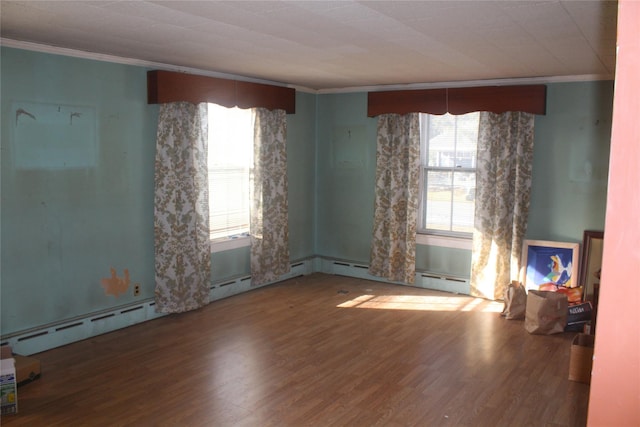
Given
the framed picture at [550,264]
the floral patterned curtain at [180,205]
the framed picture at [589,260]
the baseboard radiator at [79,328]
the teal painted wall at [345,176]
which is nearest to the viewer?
the baseboard radiator at [79,328]

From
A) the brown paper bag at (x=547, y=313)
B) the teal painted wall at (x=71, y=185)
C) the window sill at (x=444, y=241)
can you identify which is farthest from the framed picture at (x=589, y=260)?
the teal painted wall at (x=71, y=185)

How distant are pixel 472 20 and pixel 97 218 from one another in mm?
3437

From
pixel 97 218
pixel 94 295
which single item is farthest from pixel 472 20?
pixel 94 295

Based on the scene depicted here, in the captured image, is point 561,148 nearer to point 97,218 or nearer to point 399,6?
point 399,6

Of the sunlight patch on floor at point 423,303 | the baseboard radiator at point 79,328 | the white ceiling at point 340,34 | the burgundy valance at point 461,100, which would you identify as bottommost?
the sunlight patch on floor at point 423,303

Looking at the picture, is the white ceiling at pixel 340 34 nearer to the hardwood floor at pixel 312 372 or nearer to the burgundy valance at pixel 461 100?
the burgundy valance at pixel 461 100

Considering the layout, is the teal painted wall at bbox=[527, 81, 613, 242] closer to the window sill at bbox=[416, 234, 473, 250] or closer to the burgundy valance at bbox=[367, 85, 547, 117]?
the burgundy valance at bbox=[367, 85, 547, 117]

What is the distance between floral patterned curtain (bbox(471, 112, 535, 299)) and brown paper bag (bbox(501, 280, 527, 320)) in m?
0.48

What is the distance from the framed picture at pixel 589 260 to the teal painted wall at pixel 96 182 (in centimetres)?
13

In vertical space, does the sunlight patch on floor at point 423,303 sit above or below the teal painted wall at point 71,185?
below

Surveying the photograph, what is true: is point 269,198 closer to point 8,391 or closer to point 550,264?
point 550,264

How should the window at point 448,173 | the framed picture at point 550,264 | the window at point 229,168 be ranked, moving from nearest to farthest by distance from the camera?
the framed picture at point 550,264
the window at point 229,168
the window at point 448,173

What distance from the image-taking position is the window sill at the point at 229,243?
6.02m

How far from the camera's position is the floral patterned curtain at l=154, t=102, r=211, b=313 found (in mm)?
5242
